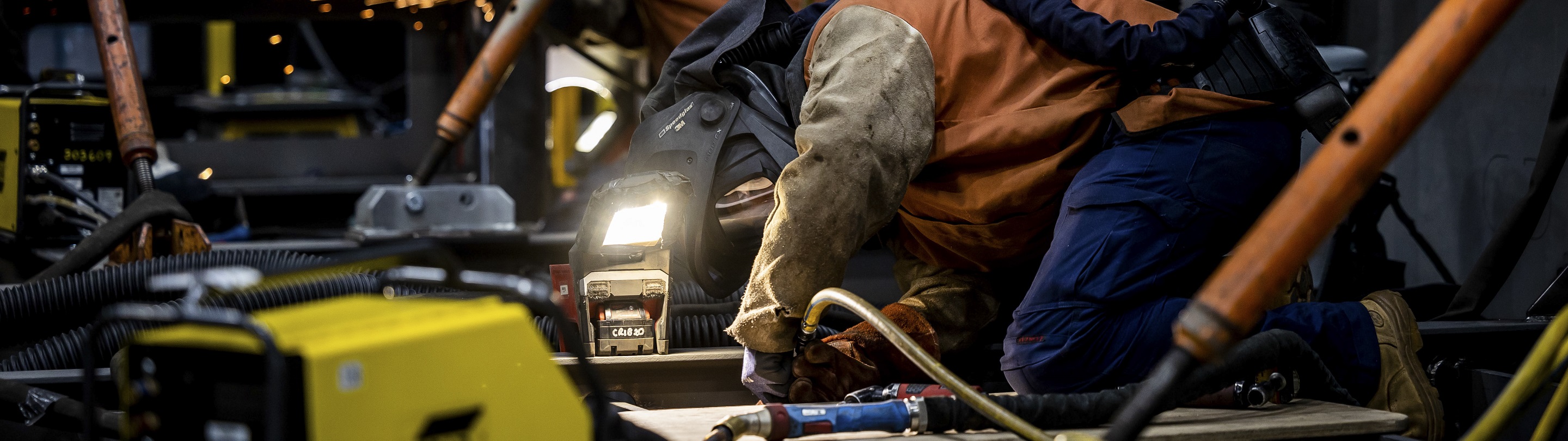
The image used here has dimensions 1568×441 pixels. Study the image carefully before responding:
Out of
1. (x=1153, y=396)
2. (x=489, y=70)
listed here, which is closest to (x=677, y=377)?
(x=1153, y=396)

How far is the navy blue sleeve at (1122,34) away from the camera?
6.35ft

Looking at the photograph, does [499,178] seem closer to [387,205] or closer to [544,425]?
[387,205]

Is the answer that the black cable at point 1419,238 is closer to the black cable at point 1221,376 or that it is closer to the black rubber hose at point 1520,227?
the black rubber hose at point 1520,227

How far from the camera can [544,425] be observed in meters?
1.06

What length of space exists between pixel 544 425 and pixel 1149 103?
1368 millimetres

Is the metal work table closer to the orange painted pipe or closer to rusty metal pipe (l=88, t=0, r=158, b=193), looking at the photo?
the orange painted pipe

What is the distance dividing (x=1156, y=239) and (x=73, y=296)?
2.21 m

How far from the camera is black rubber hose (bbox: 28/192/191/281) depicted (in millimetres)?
2643

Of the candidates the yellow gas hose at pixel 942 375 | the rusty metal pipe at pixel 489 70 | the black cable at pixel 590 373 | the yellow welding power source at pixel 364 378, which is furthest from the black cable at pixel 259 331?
the rusty metal pipe at pixel 489 70

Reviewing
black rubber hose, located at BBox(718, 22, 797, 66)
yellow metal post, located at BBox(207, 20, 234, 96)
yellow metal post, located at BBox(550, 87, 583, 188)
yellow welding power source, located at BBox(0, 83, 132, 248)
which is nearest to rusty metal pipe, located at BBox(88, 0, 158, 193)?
yellow welding power source, located at BBox(0, 83, 132, 248)

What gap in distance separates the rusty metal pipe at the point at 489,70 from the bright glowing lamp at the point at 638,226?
6.49 ft

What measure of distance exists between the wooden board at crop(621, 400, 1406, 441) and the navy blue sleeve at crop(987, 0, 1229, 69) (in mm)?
640

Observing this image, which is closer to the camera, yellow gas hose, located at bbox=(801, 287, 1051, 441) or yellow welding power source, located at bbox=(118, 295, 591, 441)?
yellow welding power source, located at bbox=(118, 295, 591, 441)

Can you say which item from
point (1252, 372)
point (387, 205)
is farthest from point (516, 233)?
point (1252, 372)
